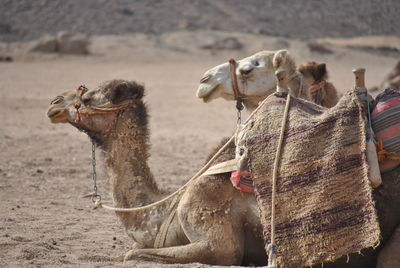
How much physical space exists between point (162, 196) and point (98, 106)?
93 cm

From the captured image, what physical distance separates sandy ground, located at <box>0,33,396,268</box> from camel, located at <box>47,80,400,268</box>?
0.24 metres

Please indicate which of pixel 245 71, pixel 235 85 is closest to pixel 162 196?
pixel 235 85

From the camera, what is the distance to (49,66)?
28.2 metres

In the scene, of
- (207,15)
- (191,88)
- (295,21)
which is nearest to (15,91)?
(191,88)

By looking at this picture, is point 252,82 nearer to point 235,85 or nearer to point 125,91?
point 235,85

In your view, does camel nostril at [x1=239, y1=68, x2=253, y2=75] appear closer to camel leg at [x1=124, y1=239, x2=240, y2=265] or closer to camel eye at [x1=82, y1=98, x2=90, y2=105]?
camel eye at [x1=82, y1=98, x2=90, y2=105]

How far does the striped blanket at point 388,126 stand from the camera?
16.5 feet

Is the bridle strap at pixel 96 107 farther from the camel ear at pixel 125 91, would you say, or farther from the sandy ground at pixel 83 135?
the sandy ground at pixel 83 135

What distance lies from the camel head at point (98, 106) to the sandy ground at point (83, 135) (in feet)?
1.61

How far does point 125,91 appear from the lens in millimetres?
6305

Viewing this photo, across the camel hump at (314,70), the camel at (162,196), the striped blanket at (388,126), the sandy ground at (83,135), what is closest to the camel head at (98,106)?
the camel at (162,196)

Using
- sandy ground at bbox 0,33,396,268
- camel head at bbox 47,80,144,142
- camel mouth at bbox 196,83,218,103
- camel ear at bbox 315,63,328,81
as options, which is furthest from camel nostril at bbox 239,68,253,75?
camel ear at bbox 315,63,328,81

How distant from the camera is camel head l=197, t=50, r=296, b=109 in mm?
6586

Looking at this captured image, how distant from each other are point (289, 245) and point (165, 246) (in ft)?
3.87
